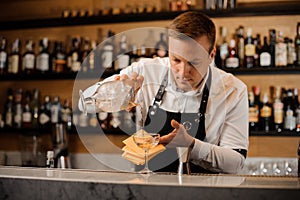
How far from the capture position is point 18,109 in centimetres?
369

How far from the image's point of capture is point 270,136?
126 inches

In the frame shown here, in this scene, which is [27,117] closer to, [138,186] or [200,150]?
[200,150]

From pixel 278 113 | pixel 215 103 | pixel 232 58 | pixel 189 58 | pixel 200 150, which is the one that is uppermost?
pixel 189 58

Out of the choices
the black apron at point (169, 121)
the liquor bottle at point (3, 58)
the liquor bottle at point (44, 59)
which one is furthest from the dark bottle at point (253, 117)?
the liquor bottle at point (3, 58)

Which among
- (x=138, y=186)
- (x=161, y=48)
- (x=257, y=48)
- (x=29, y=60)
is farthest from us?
(x=29, y=60)

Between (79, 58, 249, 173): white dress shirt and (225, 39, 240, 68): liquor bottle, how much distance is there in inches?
42.1

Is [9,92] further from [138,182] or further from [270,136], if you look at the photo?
[138,182]

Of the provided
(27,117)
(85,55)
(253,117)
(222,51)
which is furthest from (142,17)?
(27,117)

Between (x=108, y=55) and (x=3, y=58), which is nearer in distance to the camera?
(x=108, y=55)

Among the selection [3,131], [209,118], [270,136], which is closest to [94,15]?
[3,131]

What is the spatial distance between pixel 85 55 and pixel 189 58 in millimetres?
1878

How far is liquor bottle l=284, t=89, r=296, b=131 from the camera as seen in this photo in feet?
10.2

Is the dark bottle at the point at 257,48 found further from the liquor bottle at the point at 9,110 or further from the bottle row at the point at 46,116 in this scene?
the liquor bottle at the point at 9,110

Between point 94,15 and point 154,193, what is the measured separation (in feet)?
8.51
